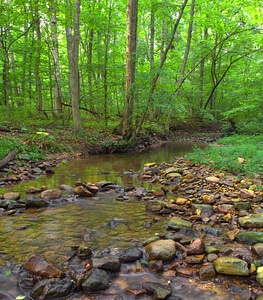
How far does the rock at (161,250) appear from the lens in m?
3.26

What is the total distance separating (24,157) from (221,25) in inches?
592

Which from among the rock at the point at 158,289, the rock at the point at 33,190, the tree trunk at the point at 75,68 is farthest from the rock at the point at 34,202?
the tree trunk at the point at 75,68

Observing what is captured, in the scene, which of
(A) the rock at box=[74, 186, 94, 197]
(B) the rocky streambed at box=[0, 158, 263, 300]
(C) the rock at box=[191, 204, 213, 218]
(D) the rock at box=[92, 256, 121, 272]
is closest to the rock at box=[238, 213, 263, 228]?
(B) the rocky streambed at box=[0, 158, 263, 300]

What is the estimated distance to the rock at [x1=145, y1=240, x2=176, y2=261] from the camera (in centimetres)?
326

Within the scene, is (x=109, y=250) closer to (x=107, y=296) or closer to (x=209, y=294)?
(x=107, y=296)

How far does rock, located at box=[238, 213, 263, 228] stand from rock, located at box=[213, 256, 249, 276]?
1.09 meters

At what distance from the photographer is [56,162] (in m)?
9.40

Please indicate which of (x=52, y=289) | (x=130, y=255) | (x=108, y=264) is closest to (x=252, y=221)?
(x=130, y=255)

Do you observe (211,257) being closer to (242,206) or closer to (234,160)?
(242,206)

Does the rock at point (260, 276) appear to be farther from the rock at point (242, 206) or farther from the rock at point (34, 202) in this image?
the rock at point (34, 202)

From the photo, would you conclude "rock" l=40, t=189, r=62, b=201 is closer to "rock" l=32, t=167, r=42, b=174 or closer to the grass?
"rock" l=32, t=167, r=42, b=174

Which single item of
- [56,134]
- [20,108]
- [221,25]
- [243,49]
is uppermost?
[221,25]

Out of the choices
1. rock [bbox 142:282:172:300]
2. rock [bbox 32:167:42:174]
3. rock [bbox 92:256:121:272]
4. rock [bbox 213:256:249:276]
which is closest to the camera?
rock [bbox 142:282:172:300]

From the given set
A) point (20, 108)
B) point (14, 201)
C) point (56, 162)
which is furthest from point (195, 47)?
point (14, 201)
